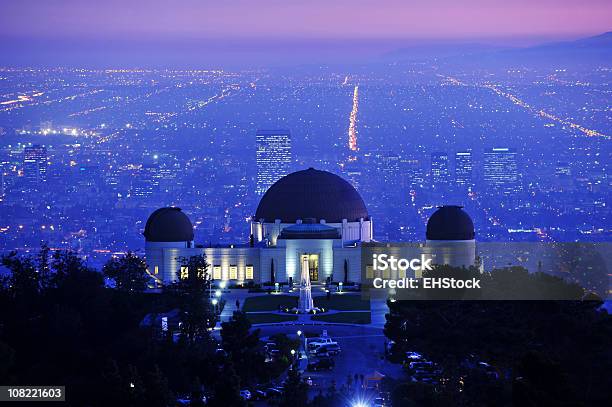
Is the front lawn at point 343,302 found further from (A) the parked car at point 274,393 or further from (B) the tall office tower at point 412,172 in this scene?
(B) the tall office tower at point 412,172

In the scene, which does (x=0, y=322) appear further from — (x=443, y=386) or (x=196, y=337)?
(x=443, y=386)

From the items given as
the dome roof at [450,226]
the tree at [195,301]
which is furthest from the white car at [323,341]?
the dome roof at [450,226]

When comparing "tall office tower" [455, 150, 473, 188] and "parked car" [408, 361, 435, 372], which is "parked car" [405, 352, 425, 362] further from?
"tall office tower" [455, 150, 473, 188]

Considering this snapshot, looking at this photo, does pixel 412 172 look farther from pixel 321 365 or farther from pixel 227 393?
pixel 227 393

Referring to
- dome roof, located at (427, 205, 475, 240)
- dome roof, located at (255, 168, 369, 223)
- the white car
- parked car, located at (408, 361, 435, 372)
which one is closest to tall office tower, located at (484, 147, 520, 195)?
dome roof, located at (255, 168, 369, 223)

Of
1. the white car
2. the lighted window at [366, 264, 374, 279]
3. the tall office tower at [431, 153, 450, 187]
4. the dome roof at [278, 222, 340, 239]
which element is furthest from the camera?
the tall office tower at [431, 153, 450, 187]

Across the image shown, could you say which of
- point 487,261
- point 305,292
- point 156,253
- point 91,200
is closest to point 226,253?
point 156,253
